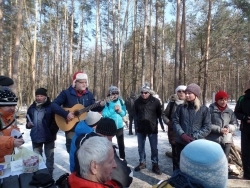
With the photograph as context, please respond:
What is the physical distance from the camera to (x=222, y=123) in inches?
158

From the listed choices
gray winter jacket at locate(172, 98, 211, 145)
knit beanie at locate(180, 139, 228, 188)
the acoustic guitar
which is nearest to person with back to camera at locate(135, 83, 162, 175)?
gray winter jacket at locate(172, 98, 211, 145)

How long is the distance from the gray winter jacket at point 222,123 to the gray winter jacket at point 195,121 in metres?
0.50

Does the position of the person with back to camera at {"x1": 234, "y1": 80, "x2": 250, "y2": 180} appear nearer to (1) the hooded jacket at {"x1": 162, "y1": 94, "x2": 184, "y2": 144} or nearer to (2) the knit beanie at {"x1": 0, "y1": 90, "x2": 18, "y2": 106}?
(1) the hooded jacket at {"x1": 162, "y1": 94, "x2": 184, "y2": 144}

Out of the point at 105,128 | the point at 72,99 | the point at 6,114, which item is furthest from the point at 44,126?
the point at 105,128

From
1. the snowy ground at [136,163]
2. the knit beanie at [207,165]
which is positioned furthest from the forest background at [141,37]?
the knit beanie at [207,165]

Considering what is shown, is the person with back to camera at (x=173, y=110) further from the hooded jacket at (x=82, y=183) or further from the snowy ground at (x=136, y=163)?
the hooded jacket at (x=82, y=183)

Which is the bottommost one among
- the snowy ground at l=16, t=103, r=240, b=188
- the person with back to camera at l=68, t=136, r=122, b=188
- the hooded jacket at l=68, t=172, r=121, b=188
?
the snowy ground at l=16, t=103, r=240, b=188

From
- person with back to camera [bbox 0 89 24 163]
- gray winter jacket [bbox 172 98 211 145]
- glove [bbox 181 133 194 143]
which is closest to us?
person with back to camera [bbox 0 89 24 163]

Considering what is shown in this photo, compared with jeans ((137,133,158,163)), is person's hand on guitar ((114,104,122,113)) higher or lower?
higher

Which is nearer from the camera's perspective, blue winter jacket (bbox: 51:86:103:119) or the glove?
the glove

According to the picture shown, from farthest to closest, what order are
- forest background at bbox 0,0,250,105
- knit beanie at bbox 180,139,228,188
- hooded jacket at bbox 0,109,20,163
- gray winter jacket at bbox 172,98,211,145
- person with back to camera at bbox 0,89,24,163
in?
forest background at bbox 0,0,250,105
gray winter jacket at bbox 172,98,211,145
person with back to camera at bbox 0,89,24,163
hooded jacket at bbox 0,109,20,163
knit beanie at bbox 180,139,228,188

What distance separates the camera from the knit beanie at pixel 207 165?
119 cm

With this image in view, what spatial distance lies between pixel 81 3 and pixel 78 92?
21027 millimetres

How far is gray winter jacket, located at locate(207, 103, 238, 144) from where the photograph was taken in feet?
13.1
